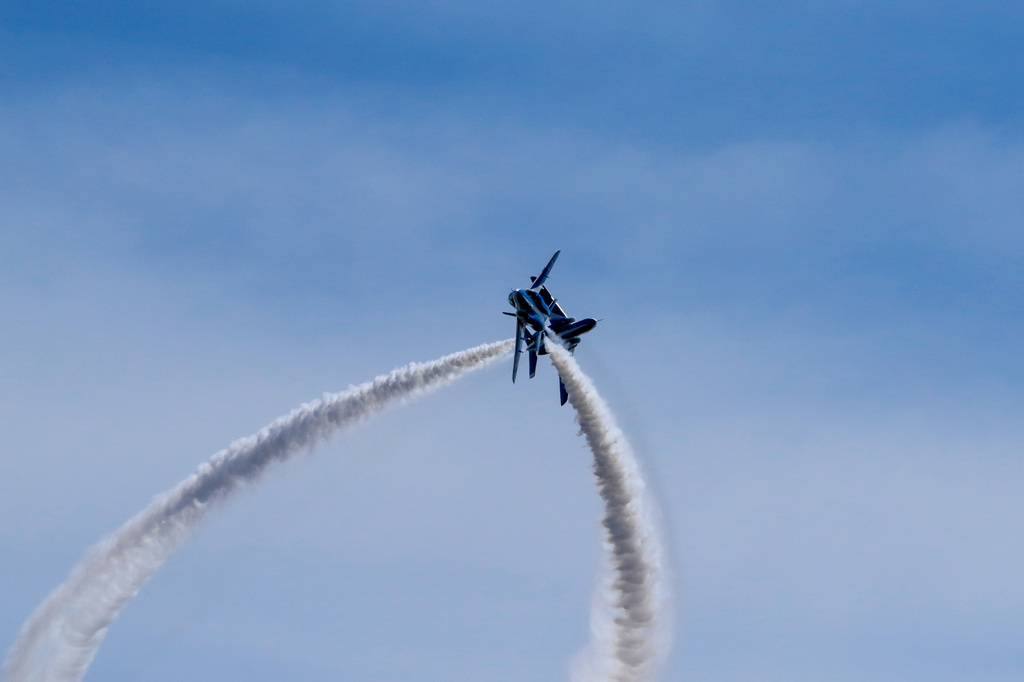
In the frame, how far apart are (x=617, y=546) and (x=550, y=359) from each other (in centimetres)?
1263

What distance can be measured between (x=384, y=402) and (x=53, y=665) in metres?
27.2

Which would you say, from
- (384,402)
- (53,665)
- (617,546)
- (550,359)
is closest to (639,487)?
(617,546)

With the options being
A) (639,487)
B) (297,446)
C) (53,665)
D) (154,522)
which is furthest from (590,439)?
(53,665)

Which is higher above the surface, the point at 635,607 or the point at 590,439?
the point at 590,439

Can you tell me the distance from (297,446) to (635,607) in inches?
985

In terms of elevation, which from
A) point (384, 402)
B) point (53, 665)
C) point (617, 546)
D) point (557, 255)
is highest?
point (557, 255)

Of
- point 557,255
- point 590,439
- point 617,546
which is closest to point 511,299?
point 557,255

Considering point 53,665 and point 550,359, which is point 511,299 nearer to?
point 550,359

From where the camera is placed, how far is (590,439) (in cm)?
9975

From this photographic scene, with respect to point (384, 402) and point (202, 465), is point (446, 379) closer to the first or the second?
point (384, 402)

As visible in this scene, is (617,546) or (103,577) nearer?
(617,546)

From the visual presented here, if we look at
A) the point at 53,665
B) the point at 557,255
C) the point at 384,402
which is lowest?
the point at 53,665

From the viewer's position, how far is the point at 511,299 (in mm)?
103500

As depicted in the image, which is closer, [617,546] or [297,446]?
[617,546]
